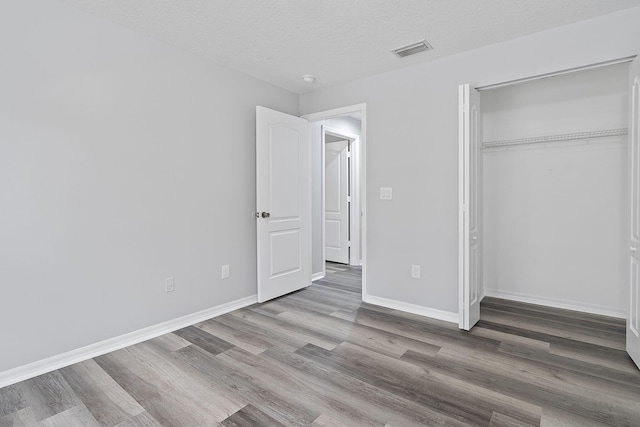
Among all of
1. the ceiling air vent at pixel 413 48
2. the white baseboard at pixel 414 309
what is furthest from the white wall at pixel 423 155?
the ceiling air vent at pixel 413 48

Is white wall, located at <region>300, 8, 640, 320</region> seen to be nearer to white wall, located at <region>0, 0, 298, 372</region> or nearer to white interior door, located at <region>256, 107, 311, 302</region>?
white interior door, located at <region>256, 107, 311, 302</region>

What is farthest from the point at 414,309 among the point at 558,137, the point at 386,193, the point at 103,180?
the point at 103,180

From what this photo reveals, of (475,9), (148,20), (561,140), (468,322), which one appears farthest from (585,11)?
(148,20)

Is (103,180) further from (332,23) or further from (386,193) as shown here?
(386,193)

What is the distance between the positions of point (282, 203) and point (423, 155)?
1.62 metres

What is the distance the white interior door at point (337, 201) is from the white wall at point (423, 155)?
208 cm

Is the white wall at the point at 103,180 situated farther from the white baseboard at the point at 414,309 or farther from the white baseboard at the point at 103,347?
the white baseboard at the point at 414,309

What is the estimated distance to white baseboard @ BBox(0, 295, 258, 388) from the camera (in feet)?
6.83

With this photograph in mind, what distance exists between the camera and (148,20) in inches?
96.3

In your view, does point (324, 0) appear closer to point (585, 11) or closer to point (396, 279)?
point (585, 11)

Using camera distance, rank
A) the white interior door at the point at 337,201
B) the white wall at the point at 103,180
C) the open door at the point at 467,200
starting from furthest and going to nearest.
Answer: the white interior door at the point at 337,201 < the open door at the point at 467,200 < the white wall at the point at 103,180

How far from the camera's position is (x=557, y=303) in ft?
11.3

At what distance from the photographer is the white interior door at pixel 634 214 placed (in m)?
2.15

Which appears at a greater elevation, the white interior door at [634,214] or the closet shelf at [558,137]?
the closet shelf at [558,137]
